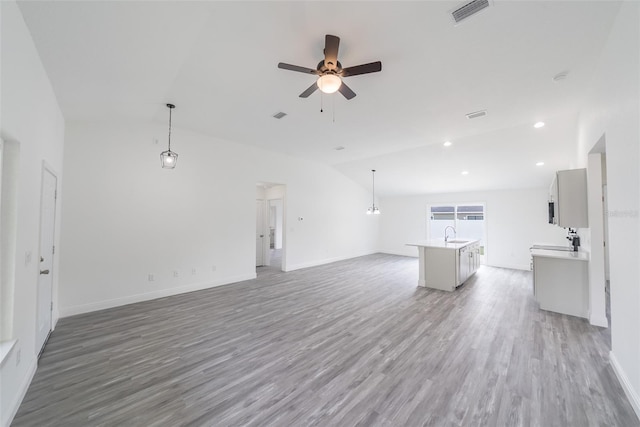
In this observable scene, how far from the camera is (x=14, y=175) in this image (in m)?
1.88

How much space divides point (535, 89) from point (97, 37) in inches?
198

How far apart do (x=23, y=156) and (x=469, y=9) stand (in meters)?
3.91

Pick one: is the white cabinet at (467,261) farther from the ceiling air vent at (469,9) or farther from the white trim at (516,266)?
the ceiling air vent at (469,9)

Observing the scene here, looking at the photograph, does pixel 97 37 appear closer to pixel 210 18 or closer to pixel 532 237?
pixel 210 18

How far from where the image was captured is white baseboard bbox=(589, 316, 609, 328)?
332cm

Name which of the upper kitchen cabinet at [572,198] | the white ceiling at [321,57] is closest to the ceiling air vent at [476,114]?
the white ceiling at [321,57]

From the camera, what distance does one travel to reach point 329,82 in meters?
2.32

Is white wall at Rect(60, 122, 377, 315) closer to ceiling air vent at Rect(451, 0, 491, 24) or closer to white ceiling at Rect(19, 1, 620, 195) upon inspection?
white ceiling at Rect(19, 1, 620, 195)

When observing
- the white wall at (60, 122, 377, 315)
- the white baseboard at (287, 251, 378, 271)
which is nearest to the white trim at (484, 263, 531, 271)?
the white baseboard at (287, 251, 378, 271)

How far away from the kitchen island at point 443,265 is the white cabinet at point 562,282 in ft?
4.07

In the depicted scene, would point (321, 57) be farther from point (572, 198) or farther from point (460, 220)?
point (460, 220)

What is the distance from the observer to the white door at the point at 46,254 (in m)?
2.63

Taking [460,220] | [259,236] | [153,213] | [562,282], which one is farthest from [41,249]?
[460,220]

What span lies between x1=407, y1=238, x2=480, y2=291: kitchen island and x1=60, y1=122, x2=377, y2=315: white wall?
349 centimetres
